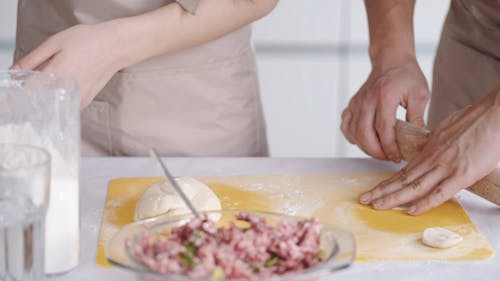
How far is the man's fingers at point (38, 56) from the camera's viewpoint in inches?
47.9

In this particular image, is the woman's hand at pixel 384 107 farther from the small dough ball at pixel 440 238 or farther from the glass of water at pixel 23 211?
the glass of water at pixel 23 211

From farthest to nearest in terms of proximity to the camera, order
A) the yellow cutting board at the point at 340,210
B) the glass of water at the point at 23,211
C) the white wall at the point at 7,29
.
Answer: the white wall at the point at 7,29
the yellow cutting board at the point at 340,210
the glass of water at the point at 23,211

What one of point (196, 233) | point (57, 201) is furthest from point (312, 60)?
point (196, 233)

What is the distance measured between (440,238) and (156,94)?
0.64 meters

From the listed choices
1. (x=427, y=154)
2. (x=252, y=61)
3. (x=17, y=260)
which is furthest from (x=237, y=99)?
(x=17, y=260)

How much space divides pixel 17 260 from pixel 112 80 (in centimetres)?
69

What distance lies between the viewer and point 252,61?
65.7 inches

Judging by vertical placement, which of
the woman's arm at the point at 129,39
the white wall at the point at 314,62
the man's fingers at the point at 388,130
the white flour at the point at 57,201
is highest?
the woman's arm at the point at 129,39

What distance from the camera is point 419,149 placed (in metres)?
1.34

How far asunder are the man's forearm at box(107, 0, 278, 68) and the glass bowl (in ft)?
1.54

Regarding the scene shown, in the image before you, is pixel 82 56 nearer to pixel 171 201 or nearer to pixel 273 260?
pixel 171 201

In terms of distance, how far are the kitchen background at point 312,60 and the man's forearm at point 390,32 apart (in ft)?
4.27

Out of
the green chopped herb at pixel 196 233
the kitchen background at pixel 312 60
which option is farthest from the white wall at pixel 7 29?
the green chopped herb at pixel 196 233

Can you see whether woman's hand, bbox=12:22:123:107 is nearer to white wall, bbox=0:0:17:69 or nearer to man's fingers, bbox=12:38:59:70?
man's fingers, bbox=12:38:59:70
